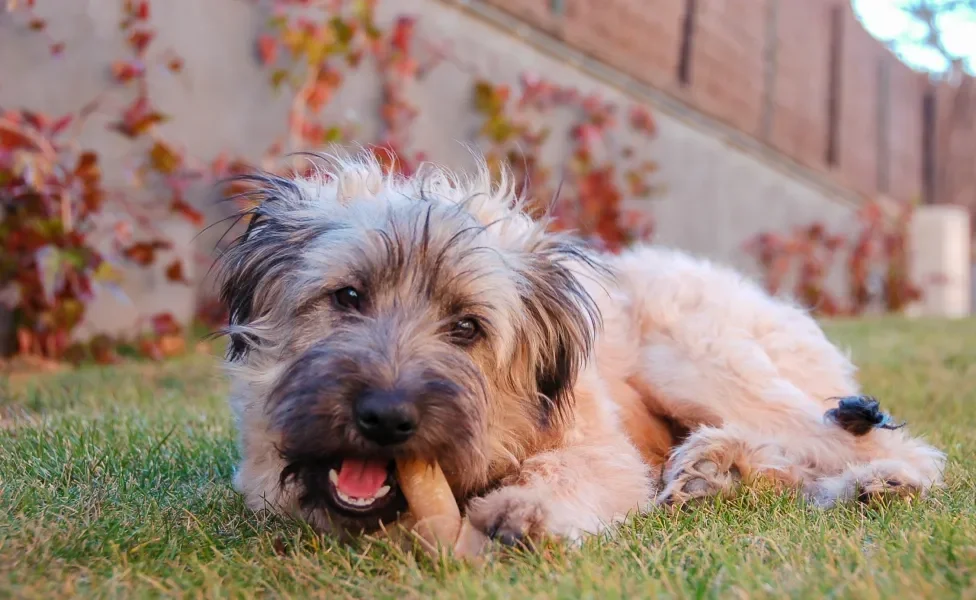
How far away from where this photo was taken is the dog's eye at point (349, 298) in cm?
278

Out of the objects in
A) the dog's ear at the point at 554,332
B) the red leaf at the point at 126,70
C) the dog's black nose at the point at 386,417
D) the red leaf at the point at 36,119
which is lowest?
the dog's black nose at the point at 386,417

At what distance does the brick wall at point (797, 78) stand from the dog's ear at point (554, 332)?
21.2 feet

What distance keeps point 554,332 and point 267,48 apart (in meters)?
5.04

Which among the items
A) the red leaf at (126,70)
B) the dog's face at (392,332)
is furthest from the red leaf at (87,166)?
the dog's face at (392,332)

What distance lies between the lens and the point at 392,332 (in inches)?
104

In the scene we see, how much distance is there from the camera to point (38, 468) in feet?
9.87

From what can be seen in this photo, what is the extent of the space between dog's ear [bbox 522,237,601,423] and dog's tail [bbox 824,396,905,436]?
3.51ft

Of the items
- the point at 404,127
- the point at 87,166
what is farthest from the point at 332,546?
the point at 404,127

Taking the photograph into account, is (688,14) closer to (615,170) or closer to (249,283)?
(615,170)

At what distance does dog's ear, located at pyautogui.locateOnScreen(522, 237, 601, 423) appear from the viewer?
299 centimetres

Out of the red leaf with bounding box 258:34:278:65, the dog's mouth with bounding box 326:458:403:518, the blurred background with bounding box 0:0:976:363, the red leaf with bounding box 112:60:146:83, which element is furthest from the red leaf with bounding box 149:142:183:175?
the dog's mouth with bounding box 326:458:403:518

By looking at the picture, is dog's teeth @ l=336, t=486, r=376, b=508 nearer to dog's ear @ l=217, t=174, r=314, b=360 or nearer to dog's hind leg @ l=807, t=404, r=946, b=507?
dog's ear @ l=217, t=174, r=314, b=360

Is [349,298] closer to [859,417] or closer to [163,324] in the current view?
[859,417]

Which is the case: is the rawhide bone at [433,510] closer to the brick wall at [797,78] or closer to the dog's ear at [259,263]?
the dog's ear at [259,263]
